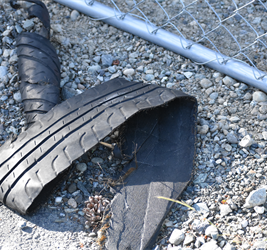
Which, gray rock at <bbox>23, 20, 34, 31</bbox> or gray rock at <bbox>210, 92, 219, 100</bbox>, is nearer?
gray rock at <bbox>210, 92, 219, 100</bbox>

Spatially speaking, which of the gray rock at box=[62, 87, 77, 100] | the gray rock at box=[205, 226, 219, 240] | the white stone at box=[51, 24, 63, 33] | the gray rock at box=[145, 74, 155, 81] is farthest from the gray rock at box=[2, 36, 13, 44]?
the gray rock at box=[205, 226, 219, 240]

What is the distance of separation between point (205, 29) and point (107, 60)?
2.70 ft

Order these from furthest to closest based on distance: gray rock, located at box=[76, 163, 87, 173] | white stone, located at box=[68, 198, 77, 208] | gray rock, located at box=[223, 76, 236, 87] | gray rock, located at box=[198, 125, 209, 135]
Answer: gray rock, located at box=[223, 76, 236, 87] < gray rock, located at box=[198, 125, 209, 135] < gray rock, located at box=[76, 163, 87, 173] < white stone, located at box=[68, 198, 77, 208]

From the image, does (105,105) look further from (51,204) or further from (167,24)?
(167,24)

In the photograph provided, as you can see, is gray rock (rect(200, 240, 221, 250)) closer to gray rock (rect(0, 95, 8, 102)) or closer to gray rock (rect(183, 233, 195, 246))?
gray rock (rect(183, 233, 195, 246))

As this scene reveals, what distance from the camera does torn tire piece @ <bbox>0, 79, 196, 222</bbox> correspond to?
5.38ft

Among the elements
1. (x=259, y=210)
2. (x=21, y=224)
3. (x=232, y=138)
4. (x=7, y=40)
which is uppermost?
(x=7, y=40)

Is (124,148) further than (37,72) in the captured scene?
No

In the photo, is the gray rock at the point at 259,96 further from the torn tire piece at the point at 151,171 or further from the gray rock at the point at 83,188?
the gray rock at the point at 83,188

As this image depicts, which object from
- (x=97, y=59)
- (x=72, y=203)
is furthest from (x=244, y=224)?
(x=97, y=59)

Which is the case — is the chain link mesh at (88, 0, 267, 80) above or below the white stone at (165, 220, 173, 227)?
above

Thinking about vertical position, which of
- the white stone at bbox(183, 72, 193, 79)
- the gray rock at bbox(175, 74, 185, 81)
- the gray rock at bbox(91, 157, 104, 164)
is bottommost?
the gray rock at bbox(91, 157, 104, 164)

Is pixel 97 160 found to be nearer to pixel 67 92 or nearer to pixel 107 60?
pixel 67 92

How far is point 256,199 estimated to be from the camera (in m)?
1.66
